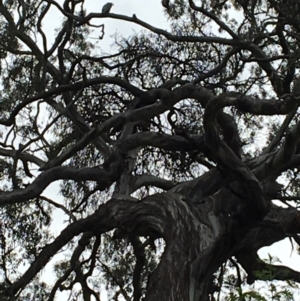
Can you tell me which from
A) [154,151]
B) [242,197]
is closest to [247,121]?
[154,151]

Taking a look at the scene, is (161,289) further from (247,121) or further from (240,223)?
(247,121)

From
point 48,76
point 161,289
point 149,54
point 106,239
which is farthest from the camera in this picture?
point 106,239

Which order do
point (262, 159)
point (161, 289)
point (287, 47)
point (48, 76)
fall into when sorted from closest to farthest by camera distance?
point (161, 289) < point (262, 159) < point (287, 47) < point (48, 76)

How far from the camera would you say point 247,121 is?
7504 mm

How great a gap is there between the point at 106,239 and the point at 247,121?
228 cm

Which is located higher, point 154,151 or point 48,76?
point 48,76

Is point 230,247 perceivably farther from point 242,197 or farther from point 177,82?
point 177,82

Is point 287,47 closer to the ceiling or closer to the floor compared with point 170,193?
closer to the ceiling

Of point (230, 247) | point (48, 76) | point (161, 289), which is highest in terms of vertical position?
point (48, 76)

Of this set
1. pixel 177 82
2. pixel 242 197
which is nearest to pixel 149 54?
pixel 177 82

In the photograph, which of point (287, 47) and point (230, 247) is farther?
point (287, 47)

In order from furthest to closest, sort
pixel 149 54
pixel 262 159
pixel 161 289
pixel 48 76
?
pixel 48 76 → pixel 149 54 → pixel 262 159 → pixel 161 289

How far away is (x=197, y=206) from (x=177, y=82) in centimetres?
164

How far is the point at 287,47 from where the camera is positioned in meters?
6.49
